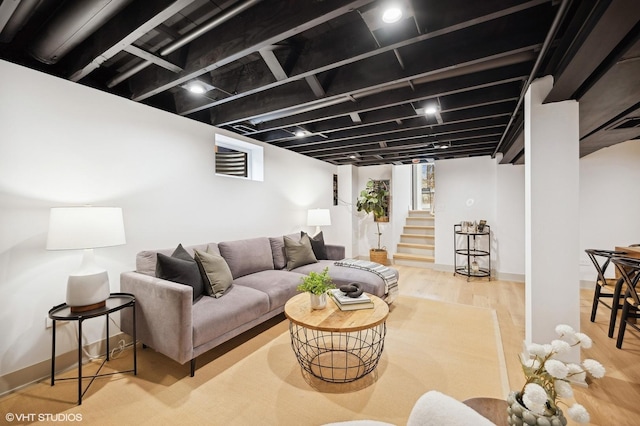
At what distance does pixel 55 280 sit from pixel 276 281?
186cm

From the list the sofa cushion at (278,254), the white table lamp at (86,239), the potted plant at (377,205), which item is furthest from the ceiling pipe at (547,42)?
the potted plant at (377,205)

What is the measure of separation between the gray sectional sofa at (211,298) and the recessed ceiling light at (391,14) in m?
2.19

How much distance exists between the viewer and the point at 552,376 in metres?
0.80

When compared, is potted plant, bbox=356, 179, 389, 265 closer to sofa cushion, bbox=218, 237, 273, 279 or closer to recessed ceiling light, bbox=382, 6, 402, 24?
sofa cushion, bbox=218, 237, 273, 279

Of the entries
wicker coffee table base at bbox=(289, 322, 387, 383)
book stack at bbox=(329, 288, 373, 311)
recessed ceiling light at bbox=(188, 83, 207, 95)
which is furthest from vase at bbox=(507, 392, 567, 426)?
recessed ceiling light at bbox=(188, 83, 207, 95)

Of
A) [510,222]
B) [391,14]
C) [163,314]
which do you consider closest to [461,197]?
[510,222]

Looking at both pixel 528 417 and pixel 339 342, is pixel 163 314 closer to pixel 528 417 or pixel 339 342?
pixel 339 342

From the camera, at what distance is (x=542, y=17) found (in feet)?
5.21

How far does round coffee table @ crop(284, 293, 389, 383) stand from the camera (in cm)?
190

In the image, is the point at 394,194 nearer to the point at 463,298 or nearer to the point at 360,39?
the point at 463,298

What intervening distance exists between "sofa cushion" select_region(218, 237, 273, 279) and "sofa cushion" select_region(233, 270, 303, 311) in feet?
0.38

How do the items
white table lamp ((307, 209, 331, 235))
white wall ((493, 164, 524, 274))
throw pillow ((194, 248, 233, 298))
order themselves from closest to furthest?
throw pillow ((194, 248, 233, 298)) → white wall ((493, 164, 524, 274)) → white table lamp ((307, 209, 331, 235))

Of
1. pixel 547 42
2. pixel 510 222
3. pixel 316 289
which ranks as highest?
pixel 547 42

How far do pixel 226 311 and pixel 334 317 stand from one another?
942 mm
